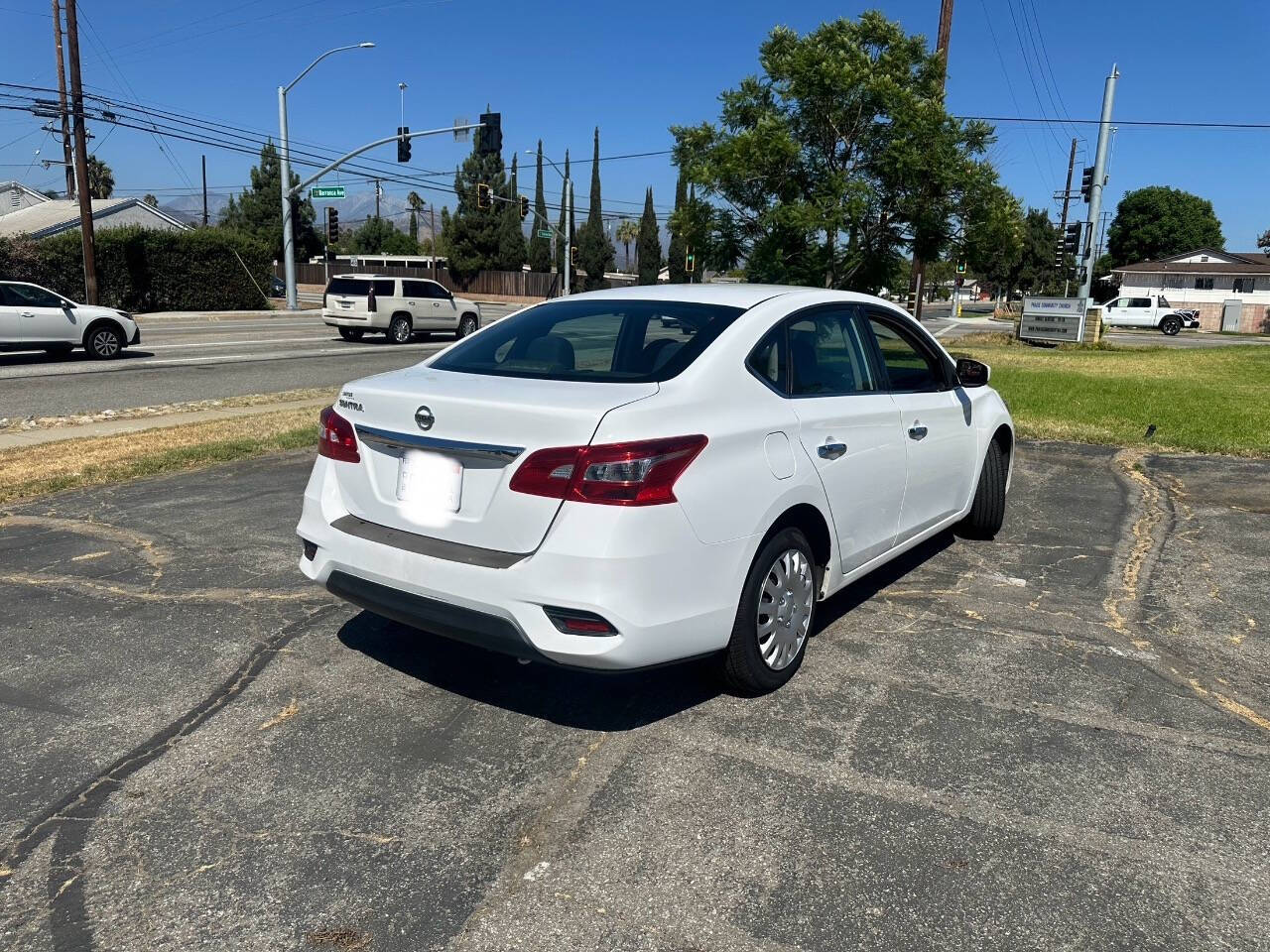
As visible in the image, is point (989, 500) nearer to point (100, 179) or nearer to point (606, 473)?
point (606, 473)

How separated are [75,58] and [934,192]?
27085 millimetres

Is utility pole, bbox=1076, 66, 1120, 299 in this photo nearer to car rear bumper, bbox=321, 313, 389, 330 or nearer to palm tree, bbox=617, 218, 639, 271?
car rear bumper, bbox=321, 313, 389, 330

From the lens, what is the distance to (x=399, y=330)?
2481 centimetres

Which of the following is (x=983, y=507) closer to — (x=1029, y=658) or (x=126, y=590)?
(x=1029, y=658)

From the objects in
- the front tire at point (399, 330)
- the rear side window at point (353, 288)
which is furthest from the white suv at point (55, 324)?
the front tire at point (399, 330)

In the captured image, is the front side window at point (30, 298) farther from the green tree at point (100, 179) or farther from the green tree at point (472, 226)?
the green tree at point (100, 179)

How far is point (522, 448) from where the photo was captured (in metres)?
3.21

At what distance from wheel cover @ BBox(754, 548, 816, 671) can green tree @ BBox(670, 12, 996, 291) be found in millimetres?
13609

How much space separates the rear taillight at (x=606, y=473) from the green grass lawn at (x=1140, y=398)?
8.41 metres

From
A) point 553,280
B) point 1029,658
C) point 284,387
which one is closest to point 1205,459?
point 1029,658

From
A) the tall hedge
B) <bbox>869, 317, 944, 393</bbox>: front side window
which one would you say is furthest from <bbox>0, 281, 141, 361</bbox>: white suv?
<bbox>869, 317, 944, 393</bbox>: front side window

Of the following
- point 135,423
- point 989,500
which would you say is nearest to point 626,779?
point 989,500

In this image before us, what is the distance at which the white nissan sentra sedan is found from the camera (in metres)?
3.16

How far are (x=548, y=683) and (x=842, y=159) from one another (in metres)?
15.8
